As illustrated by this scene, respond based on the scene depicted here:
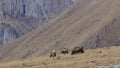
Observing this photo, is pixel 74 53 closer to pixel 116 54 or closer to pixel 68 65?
pixel 116 54

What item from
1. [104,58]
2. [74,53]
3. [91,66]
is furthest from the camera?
[74,53]

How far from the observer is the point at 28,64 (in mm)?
45406

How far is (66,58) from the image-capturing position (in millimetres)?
47469

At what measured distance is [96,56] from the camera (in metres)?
46.6

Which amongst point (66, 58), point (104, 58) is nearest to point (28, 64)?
point (66, 58)

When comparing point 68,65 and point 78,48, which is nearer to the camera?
point 68,65

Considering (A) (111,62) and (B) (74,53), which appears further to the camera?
(B) (74,53)

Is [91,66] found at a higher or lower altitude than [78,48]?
lower

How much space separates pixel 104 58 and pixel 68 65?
449 centimetres

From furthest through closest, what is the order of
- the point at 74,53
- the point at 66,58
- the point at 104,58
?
the point at 74,53
the point at 66,58
the point at 104,58

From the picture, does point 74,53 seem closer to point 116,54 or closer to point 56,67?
point 116,54

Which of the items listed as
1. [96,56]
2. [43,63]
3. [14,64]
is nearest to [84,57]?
[96,56]

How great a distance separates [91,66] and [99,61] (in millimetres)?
2650

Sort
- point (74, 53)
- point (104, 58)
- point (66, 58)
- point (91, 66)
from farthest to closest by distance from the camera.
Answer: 1. point (74, 53)
2. point (66, 58)
3. point (104, 58)
4. point (91, 66)
